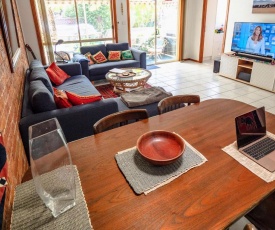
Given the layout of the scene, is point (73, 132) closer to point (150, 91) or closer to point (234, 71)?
point (150, 91)

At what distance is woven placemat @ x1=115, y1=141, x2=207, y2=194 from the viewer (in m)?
0.92

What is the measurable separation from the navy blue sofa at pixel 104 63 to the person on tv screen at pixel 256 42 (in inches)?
85.9

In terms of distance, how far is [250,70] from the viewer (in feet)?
14.8

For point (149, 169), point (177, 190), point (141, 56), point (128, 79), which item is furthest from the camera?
point (141, 56)

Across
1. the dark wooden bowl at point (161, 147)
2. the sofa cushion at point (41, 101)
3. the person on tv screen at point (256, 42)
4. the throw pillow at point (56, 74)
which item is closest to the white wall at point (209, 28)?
the person on tv screen at point (256, 42)

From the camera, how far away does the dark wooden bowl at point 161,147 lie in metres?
1.00

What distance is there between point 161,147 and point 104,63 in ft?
13.1

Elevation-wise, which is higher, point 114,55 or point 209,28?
point 209,28

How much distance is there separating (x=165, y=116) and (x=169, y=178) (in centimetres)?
61

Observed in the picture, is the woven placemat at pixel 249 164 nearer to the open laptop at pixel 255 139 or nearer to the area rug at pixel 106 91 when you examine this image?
the open laptop at pixel 255 139

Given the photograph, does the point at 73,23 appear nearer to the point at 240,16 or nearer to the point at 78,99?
the point at 78,99

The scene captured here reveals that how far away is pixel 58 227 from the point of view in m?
0.73

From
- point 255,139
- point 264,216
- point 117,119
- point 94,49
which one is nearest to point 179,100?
point 117,119

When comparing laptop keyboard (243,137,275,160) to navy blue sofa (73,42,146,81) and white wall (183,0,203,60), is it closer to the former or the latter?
navy blue sofa (73,42,146,81)
